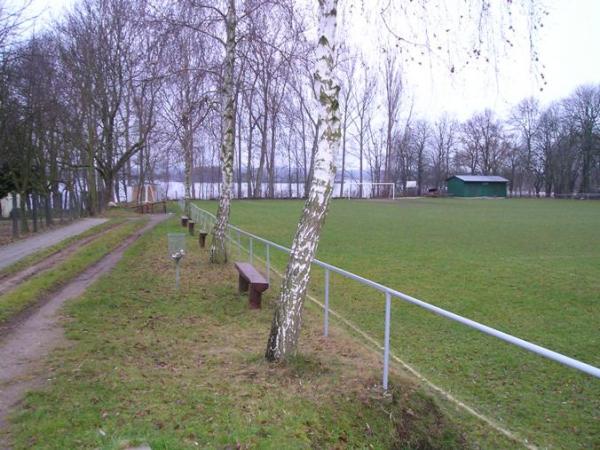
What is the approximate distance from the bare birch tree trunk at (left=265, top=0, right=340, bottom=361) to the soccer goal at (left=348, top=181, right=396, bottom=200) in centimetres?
6870

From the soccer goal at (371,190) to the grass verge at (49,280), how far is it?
60.8m

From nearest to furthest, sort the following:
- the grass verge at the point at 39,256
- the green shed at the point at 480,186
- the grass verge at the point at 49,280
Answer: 1. the grass verge at the point at 49,280
2. the grass verge at the point at 39,256
3. the green shed at the point at 480,186

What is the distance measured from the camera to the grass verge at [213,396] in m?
3.38

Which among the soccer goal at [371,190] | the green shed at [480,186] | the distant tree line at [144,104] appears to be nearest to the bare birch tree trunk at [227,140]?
the distant tree line at [144,104]

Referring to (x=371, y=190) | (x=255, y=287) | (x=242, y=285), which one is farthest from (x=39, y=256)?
(x=371, y=190)

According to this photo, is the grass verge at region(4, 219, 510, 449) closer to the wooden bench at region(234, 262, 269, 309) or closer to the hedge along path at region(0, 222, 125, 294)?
the wooden bench at region(234, 262, 269, 309)

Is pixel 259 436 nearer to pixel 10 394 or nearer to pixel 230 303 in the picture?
pixel 10 394

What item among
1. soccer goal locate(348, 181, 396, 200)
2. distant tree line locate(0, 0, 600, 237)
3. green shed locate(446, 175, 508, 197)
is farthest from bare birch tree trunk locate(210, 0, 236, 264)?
green shed locate(446, 175, 508, 197)

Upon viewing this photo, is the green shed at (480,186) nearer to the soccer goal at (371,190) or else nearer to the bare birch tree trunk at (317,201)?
the soccer goal at (371,190)

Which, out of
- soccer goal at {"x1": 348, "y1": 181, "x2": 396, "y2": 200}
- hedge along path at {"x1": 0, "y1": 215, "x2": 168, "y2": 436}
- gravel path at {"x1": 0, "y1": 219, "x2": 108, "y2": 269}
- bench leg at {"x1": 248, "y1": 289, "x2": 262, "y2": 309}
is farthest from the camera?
soccer goal at {"x1": 348, "y1": 181, "x2": 396, "y2": 200}

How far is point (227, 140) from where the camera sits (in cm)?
1038

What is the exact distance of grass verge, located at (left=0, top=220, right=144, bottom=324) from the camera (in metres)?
6.99

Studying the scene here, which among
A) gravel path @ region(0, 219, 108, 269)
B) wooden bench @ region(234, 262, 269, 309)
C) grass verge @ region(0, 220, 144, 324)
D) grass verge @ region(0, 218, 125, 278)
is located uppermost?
wooden bench @ region(234, 262, 269, 309)

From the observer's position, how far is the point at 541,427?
13.4ft
